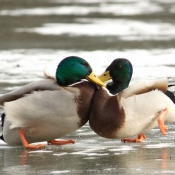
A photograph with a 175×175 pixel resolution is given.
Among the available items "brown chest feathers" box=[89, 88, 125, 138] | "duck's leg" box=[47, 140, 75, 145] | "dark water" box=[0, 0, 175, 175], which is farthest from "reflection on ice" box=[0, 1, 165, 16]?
"brown chest feathers" box=[89, 88, 125, 138]

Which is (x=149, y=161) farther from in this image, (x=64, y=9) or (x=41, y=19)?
(x=64, y=9)

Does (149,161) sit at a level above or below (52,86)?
below

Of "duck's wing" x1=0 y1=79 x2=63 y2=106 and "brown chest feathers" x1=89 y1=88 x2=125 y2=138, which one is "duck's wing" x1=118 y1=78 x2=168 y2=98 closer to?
"brown chest feathers" x1=89 y1=88 x2=125 y2=138

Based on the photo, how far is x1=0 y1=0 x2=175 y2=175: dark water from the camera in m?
6.19

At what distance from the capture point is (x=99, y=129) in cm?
698

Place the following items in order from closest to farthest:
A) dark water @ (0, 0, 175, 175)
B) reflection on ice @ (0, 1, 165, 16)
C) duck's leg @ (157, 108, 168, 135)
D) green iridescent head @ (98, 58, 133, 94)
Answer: dark water @ (0, 0, 175, 175), duck's leg @ (157, 108, 168, 135), green iridescent head @ (98, 58, 133, 94), reflection on ice @ (0, 1, 165, 16)

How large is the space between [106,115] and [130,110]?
21 centimetres

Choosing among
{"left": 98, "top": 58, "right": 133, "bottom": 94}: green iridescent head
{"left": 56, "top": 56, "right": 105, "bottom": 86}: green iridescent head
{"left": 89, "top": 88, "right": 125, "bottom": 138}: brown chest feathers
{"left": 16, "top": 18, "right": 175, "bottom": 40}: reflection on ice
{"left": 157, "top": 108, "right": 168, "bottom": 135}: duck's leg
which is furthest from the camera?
{"left": 16, "top": 18, "right": 175, "bottom": 40}: reflection on ice

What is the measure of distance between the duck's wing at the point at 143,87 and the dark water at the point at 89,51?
447mm

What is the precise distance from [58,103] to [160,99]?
894 millimetres

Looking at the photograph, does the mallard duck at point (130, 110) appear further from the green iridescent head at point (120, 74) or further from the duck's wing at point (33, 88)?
the duck's wing at point (33, 88)

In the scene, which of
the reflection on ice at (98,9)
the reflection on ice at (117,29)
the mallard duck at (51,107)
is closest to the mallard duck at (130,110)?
the mallard duck at (51,107)

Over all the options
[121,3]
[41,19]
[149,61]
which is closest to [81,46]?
[149,61]

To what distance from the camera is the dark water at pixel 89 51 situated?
6.19m
